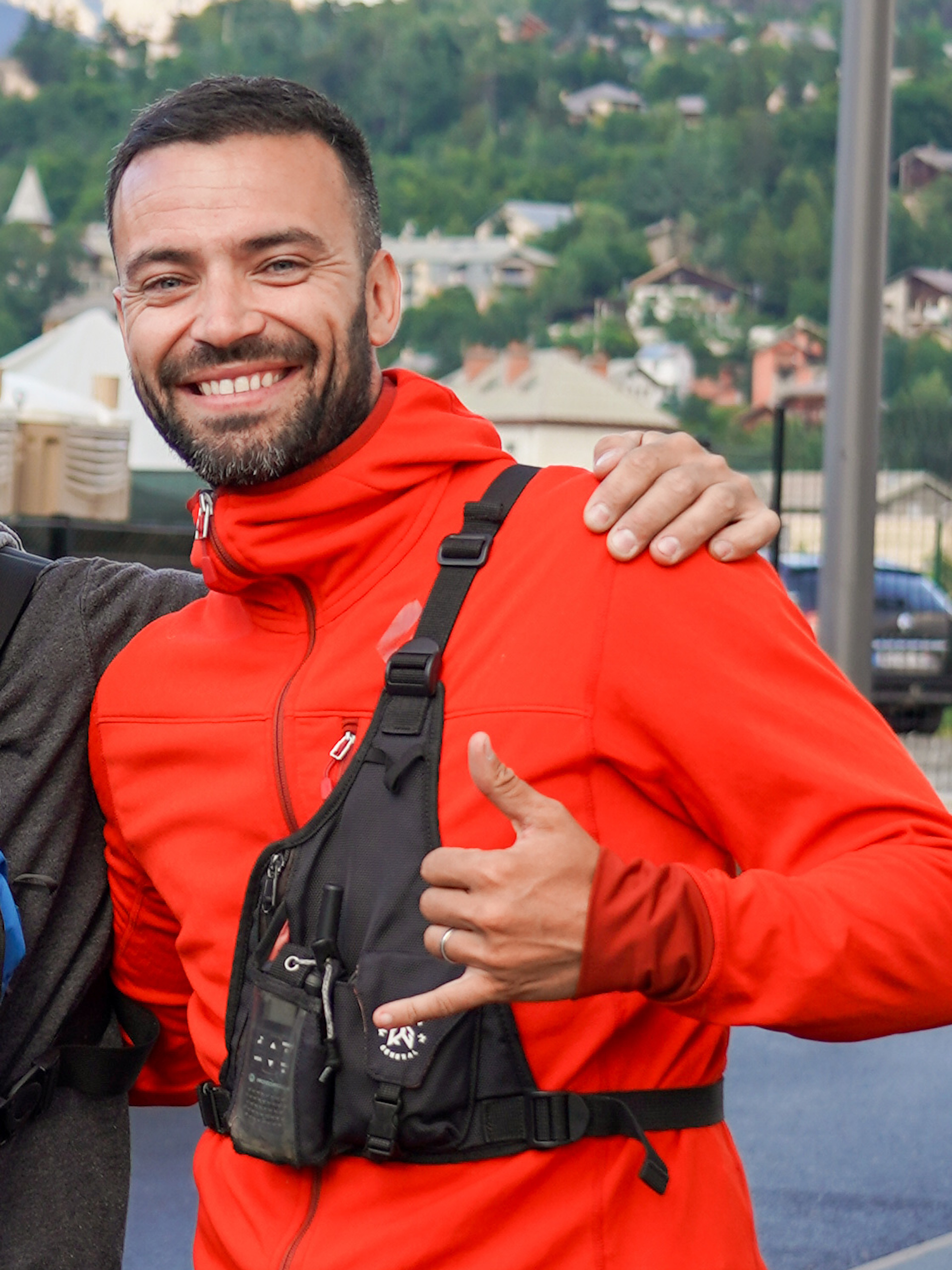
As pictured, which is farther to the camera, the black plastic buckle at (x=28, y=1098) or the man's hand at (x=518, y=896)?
the black plastic buckle at (x=28, y=1098)

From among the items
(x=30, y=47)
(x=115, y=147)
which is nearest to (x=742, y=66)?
(x=30, y=47)

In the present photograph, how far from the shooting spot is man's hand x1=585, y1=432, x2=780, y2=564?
1.72 metres

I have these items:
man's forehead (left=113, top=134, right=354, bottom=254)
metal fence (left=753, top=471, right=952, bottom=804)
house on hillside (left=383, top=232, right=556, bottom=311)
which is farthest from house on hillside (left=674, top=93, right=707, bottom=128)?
man's forehead (left=113, top=134, right=354, bottom=254)

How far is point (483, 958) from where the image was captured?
1411 millimetres

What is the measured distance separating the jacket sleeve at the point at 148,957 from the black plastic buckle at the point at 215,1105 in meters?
0.26

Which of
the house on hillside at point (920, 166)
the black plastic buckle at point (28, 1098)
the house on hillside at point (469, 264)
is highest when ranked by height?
the black plastic buckle at point (28, 1098)

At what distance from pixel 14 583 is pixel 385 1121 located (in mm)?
875

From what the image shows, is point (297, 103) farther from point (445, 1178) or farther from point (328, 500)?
point (445, 1178)

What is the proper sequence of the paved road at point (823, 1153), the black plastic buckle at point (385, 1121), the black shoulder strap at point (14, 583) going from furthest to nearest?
the paved road at point (823, 1153)
the black shoulder strap at point (14, 583)
the black plastic buckle at point (385, 1121)

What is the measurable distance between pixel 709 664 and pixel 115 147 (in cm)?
109

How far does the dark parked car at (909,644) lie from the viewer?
514 inches

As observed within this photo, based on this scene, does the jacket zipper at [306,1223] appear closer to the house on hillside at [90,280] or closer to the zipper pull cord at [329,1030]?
the zipper pull cord at [329,1030]

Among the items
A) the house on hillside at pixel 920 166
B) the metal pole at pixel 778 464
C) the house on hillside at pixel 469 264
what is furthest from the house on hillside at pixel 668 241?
the metal pole at pixel 778 464

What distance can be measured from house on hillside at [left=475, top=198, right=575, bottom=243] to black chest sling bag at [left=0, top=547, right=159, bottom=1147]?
10211 cm
